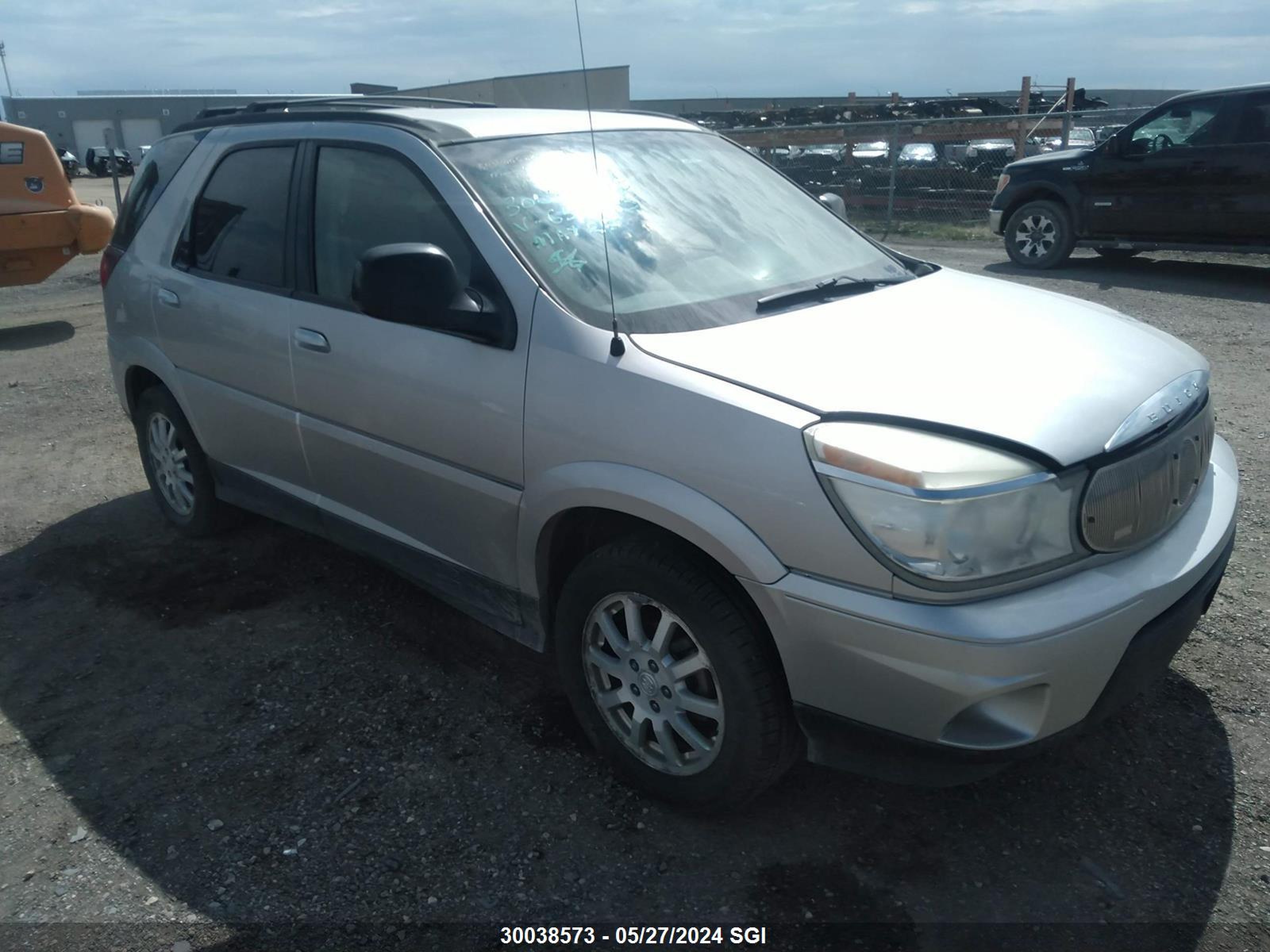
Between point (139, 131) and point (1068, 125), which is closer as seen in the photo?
point (1068, 125)

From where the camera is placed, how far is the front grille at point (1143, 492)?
2.41m

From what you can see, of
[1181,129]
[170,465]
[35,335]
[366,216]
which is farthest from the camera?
[1181,129]

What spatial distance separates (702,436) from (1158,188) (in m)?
10.2

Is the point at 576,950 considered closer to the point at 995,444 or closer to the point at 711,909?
the point at 711,909

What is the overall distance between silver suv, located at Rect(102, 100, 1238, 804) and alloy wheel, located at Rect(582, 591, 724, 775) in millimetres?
11

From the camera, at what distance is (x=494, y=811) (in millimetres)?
2973

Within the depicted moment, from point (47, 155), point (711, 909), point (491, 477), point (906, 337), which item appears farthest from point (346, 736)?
point (47, 155)

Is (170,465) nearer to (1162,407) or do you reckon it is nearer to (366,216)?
(366,216)

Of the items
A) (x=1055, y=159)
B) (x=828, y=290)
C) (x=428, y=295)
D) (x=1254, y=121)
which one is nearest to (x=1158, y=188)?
(x=1254, y=121)

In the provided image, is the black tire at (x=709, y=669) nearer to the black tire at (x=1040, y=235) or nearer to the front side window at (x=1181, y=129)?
the front side window at (x=1181, y=129)

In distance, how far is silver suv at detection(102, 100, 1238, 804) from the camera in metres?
2.32

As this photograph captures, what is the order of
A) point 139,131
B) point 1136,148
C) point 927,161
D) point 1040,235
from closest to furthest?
1. point 1136,148
2. point 1040,235
3. point 927,161
4. point 139,131

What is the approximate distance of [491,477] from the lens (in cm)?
308

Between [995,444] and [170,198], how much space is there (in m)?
3.84
